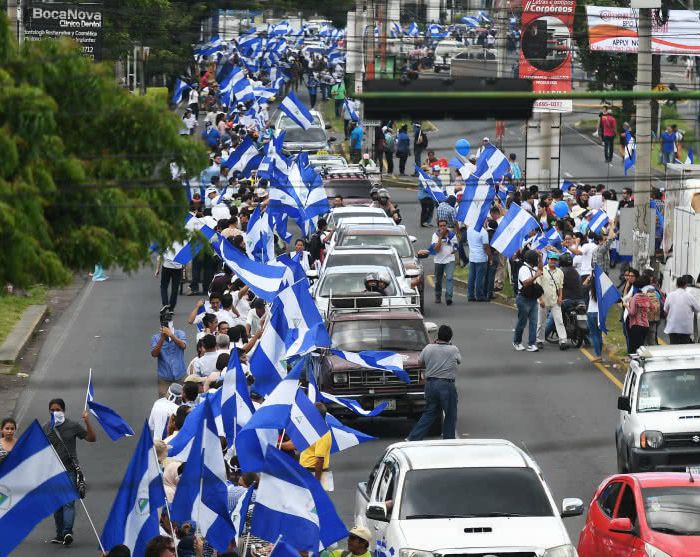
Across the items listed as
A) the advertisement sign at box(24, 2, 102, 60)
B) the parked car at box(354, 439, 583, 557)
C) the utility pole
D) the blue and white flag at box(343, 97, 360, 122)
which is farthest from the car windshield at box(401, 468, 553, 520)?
the blue and white flag at box(343, 97, 360, 122)

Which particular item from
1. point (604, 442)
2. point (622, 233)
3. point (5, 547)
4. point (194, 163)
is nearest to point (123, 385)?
point (604, 442)

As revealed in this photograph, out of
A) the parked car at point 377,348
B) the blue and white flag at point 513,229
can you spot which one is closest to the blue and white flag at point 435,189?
the blue and white flag at point 513,229

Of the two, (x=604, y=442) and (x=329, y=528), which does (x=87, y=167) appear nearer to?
(x=329, y=528)

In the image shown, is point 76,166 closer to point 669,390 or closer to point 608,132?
point 669,390

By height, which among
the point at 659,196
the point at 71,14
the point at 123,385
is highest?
the point at 71,14

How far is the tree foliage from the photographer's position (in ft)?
35.1

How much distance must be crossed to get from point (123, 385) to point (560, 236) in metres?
8.83

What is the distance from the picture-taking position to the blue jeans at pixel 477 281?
31844mm

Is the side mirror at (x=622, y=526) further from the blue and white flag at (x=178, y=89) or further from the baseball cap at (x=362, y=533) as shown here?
the blue and white flag at (x=178, y=89)

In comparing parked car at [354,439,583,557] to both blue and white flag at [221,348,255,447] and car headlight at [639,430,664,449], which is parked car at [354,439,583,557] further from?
car headlight at [639,430,664,449]

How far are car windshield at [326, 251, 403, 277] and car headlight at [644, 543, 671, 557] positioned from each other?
1490 centimetres

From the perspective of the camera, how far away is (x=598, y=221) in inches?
1303

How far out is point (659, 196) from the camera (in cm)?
3322

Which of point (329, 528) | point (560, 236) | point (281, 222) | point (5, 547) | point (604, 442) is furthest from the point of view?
point (281, 222)
